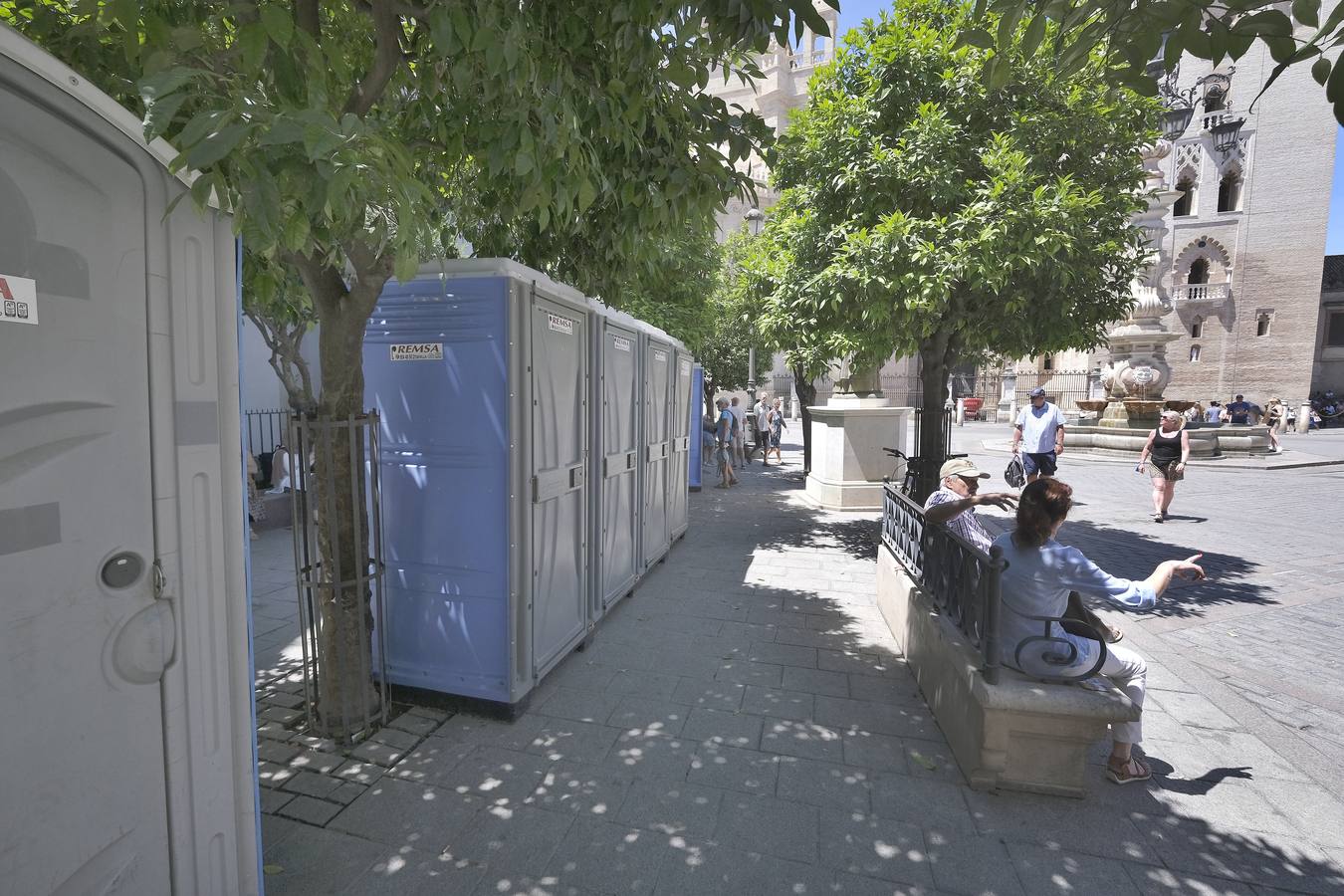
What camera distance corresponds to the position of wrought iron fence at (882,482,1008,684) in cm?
313

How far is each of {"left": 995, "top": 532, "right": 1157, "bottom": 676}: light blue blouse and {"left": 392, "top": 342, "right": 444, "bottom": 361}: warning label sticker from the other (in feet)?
10.7

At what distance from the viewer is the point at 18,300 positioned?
4.83ft

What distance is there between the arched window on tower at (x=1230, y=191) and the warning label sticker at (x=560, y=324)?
49.9m

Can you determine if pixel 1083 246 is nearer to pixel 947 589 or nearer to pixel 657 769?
pixel 947 589

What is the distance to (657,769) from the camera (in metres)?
3.28

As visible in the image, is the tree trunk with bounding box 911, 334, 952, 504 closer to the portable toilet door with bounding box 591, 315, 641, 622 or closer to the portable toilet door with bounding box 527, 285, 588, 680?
A: the portable toilet door with bounding box 591, 315, 641, 622

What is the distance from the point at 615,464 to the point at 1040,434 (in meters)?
6.37

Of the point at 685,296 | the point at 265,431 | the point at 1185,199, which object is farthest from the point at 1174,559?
the point at 1185,199

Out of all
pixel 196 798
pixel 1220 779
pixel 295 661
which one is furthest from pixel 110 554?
pixel 1220 779

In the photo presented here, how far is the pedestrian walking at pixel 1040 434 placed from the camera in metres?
8.55

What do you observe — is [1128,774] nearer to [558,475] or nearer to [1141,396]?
[558,475]

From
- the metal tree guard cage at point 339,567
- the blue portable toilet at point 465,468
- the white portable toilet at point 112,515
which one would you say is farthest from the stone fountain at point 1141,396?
the white portable toilet at point 112,515

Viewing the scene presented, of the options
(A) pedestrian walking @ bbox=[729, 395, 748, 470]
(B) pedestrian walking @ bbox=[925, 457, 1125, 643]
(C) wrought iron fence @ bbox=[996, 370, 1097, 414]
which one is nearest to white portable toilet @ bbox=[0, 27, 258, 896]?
(B) pedestrian walking @ bbox=[925, 457, 1125, 643]

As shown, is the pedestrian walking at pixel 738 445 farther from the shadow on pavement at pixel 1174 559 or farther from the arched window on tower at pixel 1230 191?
the arched window on tower at pixel 1230 191
